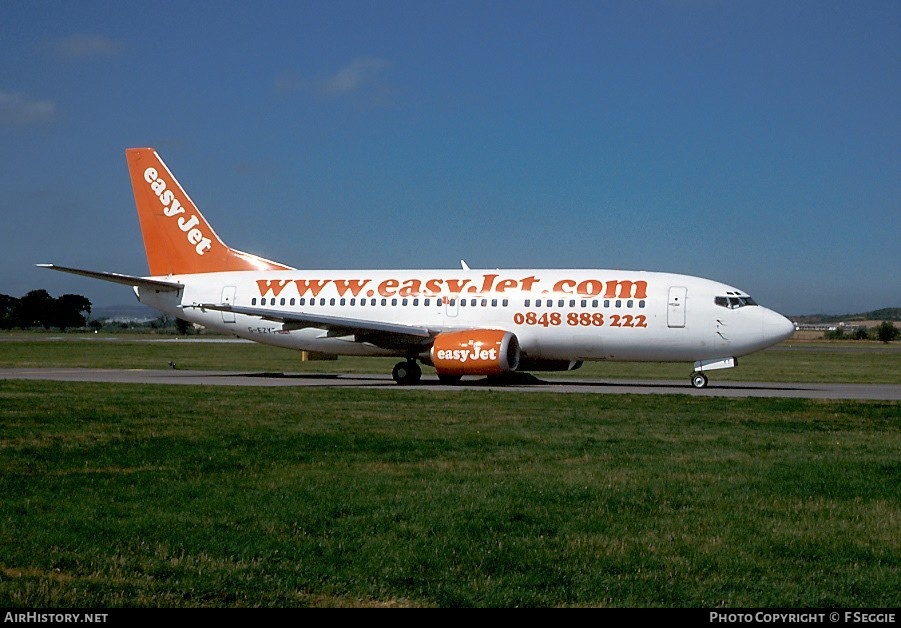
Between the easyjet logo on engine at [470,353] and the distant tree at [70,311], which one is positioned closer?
the easyjet logo on engine at [470,353]

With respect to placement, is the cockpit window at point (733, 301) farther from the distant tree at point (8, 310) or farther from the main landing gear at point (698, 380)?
the distant tree at point (8, 310)

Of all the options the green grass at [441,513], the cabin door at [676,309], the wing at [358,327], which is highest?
the cabin door at [676,309]

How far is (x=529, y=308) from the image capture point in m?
30.0

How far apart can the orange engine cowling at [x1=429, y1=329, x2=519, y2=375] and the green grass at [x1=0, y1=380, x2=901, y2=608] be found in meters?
11.3

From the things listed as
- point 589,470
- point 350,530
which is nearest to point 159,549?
point 350,530

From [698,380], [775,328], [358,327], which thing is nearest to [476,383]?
[358,327]

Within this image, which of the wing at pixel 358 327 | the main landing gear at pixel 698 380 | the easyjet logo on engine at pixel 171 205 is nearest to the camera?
the main landing gear at pixel 698 380

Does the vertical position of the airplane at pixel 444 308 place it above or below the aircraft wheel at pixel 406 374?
above

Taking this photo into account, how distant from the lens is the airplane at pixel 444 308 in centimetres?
2833

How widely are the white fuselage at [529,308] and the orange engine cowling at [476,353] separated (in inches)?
60.5

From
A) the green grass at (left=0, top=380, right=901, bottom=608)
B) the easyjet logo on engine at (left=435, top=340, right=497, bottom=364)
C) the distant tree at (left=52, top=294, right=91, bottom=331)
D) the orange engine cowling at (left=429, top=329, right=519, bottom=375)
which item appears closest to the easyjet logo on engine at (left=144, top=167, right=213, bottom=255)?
the orange engine cowling at (left=429, top=329, right=519, bottom=375)

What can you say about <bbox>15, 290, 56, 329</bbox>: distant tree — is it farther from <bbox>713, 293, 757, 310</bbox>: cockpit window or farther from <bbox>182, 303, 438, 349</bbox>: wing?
<bbox>713, 293, 757, 310</bbox>: cockpit window

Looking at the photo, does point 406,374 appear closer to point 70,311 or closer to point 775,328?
point 775,328

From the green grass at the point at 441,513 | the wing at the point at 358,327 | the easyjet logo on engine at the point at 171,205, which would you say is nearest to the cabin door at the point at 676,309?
the wing at the point at 358,327
